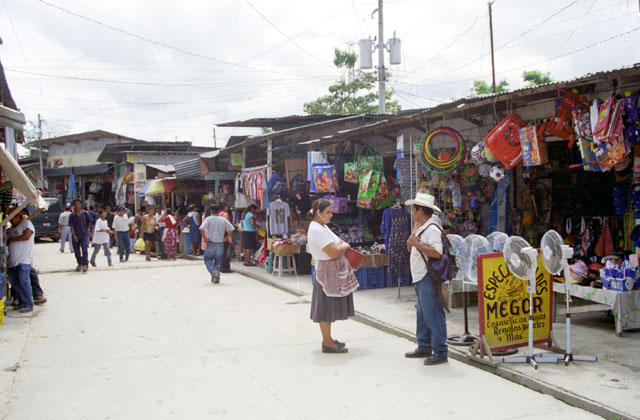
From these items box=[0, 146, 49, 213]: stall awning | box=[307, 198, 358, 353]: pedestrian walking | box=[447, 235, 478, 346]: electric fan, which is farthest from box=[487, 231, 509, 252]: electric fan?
box=[0, 146, 49, 213]: stall awning

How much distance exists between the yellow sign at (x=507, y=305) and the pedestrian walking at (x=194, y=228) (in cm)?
1418

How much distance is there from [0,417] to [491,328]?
4.68 meters

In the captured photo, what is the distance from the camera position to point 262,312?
9227 mm

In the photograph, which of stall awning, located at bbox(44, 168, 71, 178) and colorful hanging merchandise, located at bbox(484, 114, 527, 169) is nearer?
colorful hanging merchandise, located at bbox(484, 114, 527, 169)

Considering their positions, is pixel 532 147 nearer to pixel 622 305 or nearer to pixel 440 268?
pixel 622 305

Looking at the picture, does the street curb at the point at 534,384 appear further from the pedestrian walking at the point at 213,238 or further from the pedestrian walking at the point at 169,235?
the pedestrian walking at the point at 169,235

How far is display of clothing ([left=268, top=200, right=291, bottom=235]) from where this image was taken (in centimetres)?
1404

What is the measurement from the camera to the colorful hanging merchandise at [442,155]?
891 cm

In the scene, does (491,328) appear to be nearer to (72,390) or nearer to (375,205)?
(72,390)

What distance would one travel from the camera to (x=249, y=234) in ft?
51.4

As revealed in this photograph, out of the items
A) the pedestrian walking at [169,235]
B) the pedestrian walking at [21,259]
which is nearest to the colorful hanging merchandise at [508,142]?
the pedestrian walking at [21,259]

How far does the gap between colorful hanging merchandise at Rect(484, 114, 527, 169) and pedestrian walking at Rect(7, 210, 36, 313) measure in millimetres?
7627

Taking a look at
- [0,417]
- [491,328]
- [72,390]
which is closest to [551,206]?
[491,328]

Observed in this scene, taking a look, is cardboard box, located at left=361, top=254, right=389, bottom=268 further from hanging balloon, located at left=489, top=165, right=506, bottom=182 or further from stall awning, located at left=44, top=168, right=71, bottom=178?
stall awning, located at left=44, top=168, right=71, bottom=178
